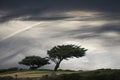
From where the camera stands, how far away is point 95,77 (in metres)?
59.1

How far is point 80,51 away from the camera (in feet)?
406

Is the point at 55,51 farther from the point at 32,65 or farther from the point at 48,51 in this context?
the point at 32,65

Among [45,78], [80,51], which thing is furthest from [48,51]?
[45,78]

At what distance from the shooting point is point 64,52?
122 meters

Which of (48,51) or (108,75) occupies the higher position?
(48,51)

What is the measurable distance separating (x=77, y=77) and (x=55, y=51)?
214ft

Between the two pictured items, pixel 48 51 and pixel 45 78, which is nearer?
pixel 45 78

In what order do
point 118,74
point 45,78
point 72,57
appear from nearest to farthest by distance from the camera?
point 118,74 < point 45,78 < point 72,57

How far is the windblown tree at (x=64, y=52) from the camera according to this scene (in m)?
121

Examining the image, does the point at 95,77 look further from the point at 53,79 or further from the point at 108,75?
the point at 53,79

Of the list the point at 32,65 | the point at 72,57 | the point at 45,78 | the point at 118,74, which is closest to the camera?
the point at 118,74

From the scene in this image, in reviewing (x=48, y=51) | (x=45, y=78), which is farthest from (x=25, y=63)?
(x=45, y=78)

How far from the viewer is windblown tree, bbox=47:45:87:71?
121m

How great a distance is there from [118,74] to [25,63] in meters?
82.5
